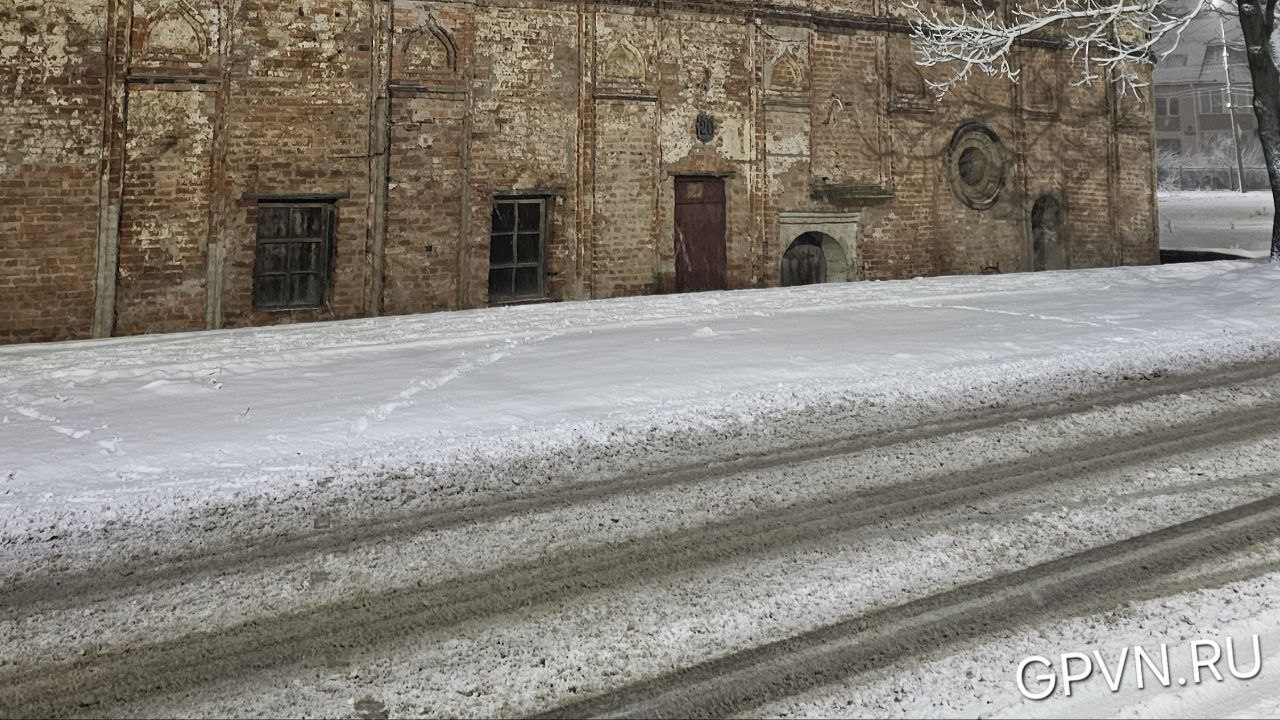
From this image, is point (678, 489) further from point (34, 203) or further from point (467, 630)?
point (34, 203)

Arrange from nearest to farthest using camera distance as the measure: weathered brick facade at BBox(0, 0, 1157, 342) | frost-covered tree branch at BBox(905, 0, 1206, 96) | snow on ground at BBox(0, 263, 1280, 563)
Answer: snow on ground at BBox(0, 263, 1280, 563), weathered brick facade at BBox(0, 0, 1157, 342), frost-covered tree branch at BBox(905, 0, 1206, 96)

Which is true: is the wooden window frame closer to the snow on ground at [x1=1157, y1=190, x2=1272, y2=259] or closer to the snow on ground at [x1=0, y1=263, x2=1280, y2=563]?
the snow on ground at [x1=0, y1=263, x2=1280, y2=563]

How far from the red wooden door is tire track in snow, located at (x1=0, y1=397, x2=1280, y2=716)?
29.0 feet

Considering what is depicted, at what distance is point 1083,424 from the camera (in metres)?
5.32

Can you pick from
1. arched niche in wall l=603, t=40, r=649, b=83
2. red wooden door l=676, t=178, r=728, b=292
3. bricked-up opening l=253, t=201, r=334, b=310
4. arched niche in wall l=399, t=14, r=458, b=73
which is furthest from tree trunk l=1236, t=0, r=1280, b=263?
bricked-up opening l=253, t=201, r=334, b=310

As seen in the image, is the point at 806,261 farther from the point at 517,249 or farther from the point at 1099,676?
the point at 1099,676

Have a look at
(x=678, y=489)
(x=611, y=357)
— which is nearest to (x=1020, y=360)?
(x=611, y=357)

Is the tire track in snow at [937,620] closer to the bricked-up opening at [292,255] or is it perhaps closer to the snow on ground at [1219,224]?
the bricked-up opening at [292,255]

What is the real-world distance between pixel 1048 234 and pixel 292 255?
41.9ft

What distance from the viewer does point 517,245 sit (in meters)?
12.3

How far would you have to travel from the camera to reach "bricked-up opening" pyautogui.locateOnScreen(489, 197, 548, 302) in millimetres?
12195

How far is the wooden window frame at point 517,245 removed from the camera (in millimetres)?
12164

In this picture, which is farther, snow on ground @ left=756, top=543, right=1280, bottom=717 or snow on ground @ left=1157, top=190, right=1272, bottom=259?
snow on ground @ left=1157, top=190, right=1272, bottom=259

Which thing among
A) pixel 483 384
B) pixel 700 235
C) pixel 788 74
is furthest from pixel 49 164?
pixel 788 74
